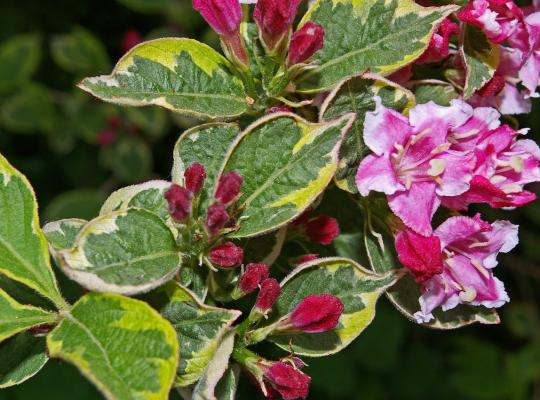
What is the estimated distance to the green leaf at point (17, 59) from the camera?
246 centimetres

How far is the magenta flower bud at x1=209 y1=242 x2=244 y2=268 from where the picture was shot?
3.14ft

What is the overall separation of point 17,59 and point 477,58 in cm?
177

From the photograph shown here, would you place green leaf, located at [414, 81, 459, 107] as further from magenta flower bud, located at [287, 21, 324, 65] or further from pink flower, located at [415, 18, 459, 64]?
magenta flower bud, located at [287, 21, 324, 65]

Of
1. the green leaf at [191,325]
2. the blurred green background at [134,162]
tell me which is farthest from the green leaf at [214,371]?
the blurred green background at [134,162]

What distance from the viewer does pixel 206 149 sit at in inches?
41.3

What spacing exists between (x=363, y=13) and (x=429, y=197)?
0.93 feet

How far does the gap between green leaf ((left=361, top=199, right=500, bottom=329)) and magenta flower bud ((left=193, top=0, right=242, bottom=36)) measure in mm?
331

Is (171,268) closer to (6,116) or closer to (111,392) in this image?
(111,392)

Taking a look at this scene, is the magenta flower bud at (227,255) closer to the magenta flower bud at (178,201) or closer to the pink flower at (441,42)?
the magenta flower bud at (178,201)

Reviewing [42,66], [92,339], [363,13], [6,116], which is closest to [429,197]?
[363,13]

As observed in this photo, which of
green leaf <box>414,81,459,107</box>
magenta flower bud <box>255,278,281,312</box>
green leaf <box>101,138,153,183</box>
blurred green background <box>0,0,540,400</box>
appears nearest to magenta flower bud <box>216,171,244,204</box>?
magenta flower bud <box>255,278,281,312</box>

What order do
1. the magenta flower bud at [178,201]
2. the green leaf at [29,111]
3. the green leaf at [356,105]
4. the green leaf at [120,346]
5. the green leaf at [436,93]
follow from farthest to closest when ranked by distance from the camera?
the green leaf at [29,111] → the green leaf at [436,93] → the green leaf at [356,105] → the magenta flower bud at [178,201] → the green leaf at [120,346]

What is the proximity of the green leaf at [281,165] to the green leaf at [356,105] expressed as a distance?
5 cm

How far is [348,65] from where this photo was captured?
1.09 metres
